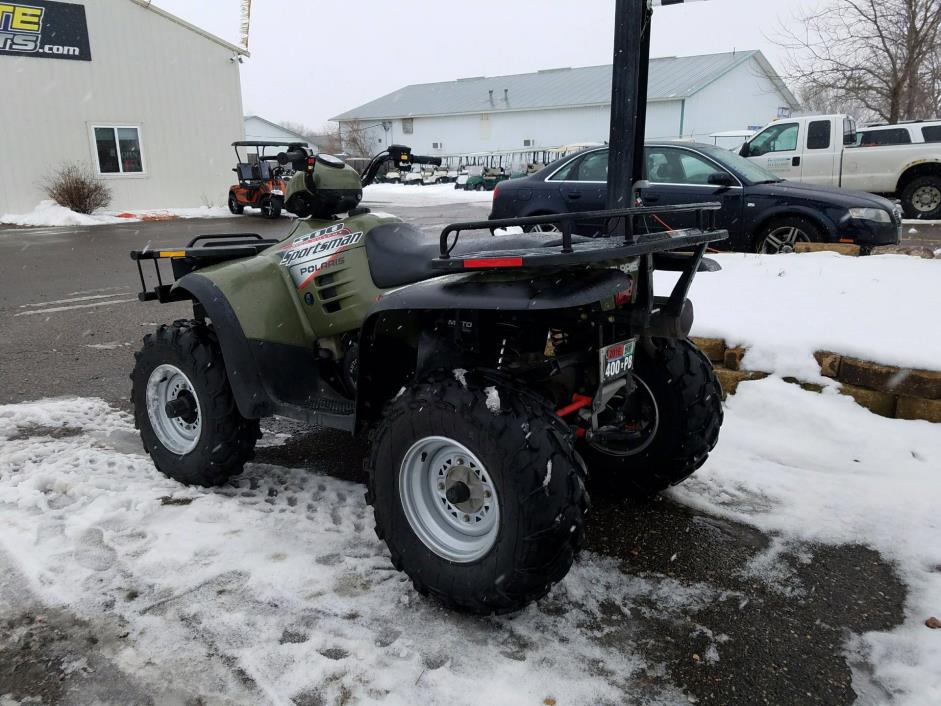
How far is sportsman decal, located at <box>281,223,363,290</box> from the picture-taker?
3279 millimetres

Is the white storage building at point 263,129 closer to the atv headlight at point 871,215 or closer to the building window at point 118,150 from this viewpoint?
the building window at point 118,150

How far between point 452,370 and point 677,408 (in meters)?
1.14

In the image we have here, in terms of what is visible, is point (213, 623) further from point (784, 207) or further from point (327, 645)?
point (784, 207)

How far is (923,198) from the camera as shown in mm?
14656

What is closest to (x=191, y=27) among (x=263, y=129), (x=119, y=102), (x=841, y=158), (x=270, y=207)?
(x=119, y=102)

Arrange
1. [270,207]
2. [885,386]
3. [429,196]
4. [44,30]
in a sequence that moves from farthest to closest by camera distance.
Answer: [429,196] → [270,207] → [44,30] → [885,386]

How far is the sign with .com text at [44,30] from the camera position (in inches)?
758

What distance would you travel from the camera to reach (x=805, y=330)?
436 cm

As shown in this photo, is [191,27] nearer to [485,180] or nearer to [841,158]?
[485,180]

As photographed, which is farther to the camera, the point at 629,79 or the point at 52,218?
the point at 52,218

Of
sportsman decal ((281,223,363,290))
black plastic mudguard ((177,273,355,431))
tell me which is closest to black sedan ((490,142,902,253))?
sportsman decal ((281,223,363,290))

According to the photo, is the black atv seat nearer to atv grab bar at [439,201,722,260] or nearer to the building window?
atv grab bar at [439,201,722,260]

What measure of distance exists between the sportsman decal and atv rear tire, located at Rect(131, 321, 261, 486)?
523 millimetres

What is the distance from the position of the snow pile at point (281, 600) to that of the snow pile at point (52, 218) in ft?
59.7
